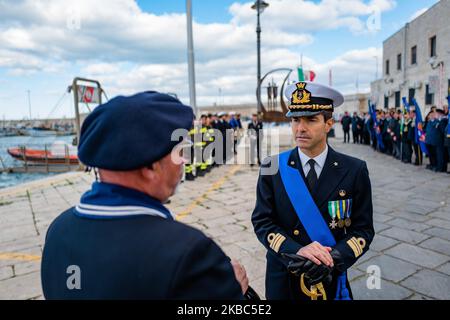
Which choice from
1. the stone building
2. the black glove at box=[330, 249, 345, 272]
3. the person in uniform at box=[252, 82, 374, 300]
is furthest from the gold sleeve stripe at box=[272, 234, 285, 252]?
the stone building

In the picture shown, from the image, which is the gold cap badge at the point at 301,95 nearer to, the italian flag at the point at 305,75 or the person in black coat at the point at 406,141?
the italian flag at the point at 305,75

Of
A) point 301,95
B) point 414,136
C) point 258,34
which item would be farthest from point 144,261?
point 258,34

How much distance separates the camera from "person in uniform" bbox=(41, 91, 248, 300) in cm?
73

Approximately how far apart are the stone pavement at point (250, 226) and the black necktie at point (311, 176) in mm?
1609

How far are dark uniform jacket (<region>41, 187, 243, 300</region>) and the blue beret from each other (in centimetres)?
10

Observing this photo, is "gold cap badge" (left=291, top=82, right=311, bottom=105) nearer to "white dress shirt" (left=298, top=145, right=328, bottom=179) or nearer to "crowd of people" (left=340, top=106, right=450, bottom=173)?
"white dress shirt" (left=298, top=145, right=328, bottom=179)

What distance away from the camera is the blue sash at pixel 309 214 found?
1.68 metres

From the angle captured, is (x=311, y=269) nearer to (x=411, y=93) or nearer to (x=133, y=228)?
(x=133, y=228)

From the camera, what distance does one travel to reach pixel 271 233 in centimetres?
175

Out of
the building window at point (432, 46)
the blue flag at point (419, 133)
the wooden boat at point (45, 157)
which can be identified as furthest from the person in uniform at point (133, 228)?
the wooden boat at point (45, 157)

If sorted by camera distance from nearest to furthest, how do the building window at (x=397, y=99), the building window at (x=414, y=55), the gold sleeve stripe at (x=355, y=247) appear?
1. the gold sleeve stripe at (x=355, y=247)
2. the building window at (x=414, y=55)
3. the building window at (x=397, y=99)

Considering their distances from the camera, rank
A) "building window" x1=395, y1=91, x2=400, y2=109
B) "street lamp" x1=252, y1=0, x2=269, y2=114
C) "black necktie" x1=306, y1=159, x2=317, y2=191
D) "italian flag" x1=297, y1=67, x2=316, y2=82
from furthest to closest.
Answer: "building window" x1=395, y1=91, x2=400, y2=109, "street lamp" x1=252, y1=0, x2=269, y2=114, "italian flag" x1=297, y1=67, x2=316, y2=82, "black necktie" x1=306, y1=159, x2=317, y2=191

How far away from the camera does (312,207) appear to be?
169cm

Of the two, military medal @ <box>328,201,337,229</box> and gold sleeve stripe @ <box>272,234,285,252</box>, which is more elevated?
military medal @ <box>328,201,337,229</box>
